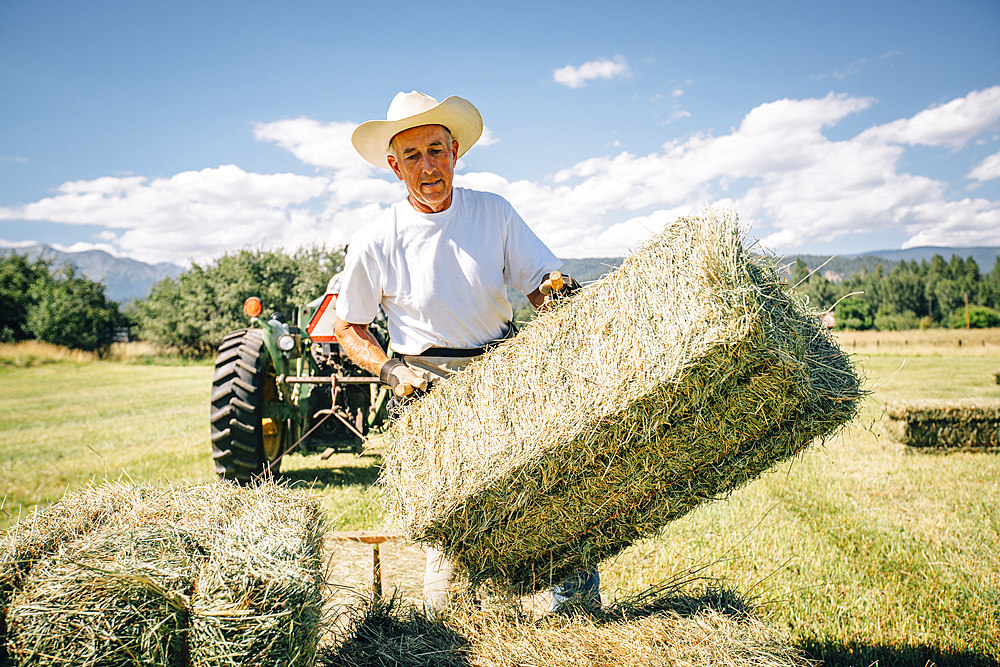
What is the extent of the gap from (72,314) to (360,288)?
35289 millimetres

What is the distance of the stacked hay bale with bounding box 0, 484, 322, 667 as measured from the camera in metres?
1.23

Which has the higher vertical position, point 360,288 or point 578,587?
point 360,288

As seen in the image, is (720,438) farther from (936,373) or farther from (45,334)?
(45,334)

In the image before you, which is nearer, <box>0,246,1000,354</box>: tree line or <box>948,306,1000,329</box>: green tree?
<box>0,246,1000,354</box>: tree line

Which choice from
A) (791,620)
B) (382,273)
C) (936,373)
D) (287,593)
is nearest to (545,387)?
(287,593)

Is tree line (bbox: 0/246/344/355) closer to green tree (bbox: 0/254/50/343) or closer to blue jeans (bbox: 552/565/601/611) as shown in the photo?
green tree (bbox: 0/254/50/343)

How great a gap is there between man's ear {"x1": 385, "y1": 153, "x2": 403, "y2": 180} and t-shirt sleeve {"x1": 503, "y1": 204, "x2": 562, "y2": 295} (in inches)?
23.1

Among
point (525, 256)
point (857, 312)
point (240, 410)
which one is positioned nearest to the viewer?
point (525, 256)

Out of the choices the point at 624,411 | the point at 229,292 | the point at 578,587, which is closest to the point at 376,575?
the point at 578,587

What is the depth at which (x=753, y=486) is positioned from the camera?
489cm

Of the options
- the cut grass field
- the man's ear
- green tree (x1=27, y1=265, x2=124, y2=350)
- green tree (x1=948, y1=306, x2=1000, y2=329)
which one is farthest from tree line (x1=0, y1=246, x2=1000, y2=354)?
green tree (x1=948, y1=306, x2=1000, y2=329)

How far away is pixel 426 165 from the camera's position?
2.52 meters

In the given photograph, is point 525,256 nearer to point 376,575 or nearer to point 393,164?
point 393,164

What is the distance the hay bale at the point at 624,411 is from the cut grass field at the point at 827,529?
0.41m
